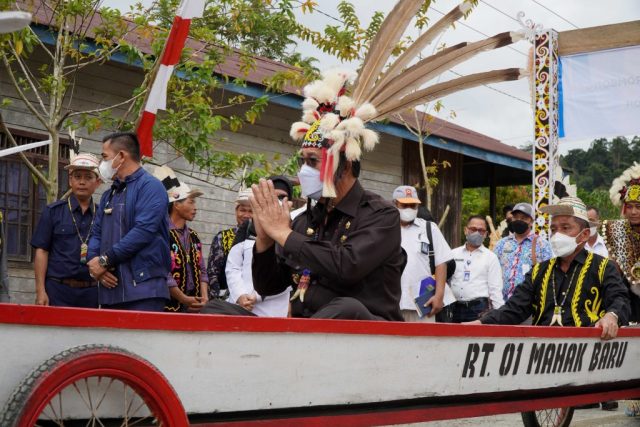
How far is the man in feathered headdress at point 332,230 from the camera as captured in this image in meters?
4.53

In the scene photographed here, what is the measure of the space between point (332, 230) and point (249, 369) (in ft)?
4.44

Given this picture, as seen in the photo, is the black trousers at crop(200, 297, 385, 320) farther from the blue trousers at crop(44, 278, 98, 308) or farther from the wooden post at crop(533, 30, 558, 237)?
the wooden post at crop(533, 30, 558, 237)

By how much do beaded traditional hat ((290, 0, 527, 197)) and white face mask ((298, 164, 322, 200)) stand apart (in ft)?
0.14

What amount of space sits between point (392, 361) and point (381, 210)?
2.77 ft

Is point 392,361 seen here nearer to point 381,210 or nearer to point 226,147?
point 381,210

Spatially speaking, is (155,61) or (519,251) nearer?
(155,61)

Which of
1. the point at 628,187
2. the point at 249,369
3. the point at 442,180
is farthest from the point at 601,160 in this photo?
the point at 249,369

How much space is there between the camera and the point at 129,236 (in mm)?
5840

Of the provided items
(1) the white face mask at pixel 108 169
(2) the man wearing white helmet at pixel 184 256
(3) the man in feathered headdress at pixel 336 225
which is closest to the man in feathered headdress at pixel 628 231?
(3) the man in feathered headdress at pixel 336 225

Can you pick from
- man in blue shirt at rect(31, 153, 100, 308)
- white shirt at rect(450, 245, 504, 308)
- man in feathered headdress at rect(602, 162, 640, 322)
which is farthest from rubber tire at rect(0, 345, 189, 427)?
white shirt at rect(450, 245, 504, 308)

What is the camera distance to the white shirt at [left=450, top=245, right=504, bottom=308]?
942cm

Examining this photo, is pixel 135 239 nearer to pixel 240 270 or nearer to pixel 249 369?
pixel 240 270

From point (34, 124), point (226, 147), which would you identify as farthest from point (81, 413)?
point (226, 147)

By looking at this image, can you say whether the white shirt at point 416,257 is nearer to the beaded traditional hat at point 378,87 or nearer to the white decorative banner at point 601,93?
the white decorative banner at point 601,93
